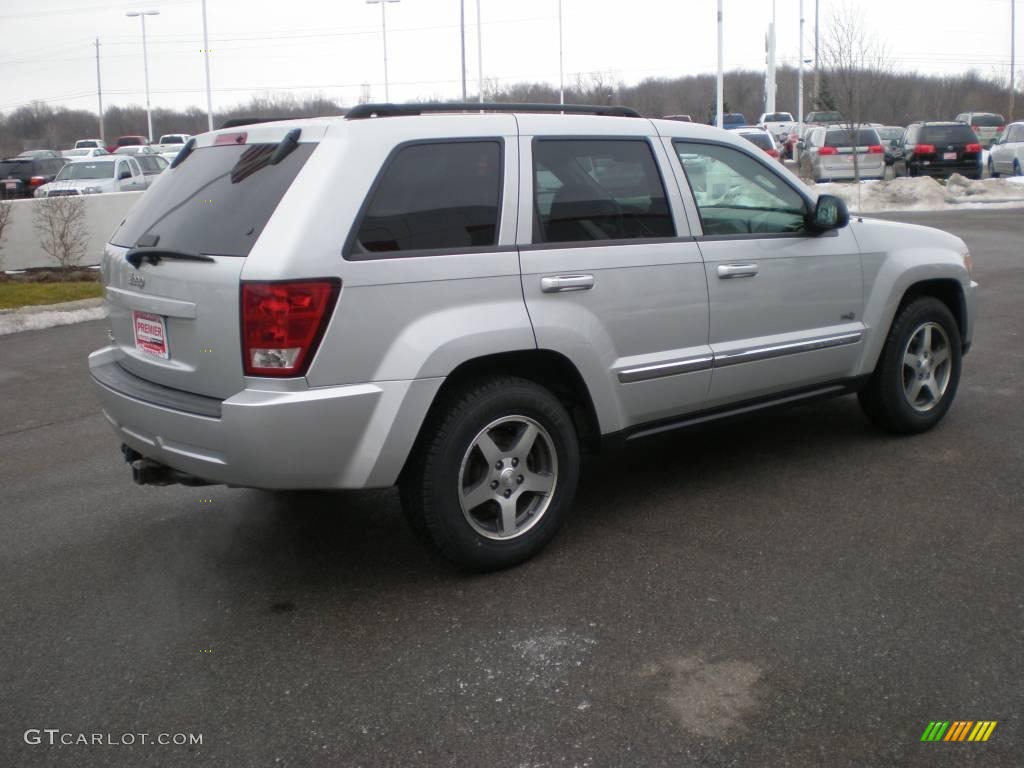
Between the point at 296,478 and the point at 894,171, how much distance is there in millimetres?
31018

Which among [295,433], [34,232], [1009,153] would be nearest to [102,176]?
[34,232]

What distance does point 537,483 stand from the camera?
14.8 feet

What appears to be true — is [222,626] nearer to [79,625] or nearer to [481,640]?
[79,625]

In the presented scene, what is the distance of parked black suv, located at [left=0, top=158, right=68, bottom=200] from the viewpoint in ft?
99.3

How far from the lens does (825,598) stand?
406cm

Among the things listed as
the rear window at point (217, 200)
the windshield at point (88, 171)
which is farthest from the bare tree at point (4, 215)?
the windshield at point (88, 171)

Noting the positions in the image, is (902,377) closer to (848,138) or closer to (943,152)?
(848,138)

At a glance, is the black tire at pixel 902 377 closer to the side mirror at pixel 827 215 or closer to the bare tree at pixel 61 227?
the side mirror at pixel 827 215

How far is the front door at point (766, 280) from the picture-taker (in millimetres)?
5098

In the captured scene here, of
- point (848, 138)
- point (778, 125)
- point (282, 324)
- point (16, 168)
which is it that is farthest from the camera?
point (778, 125)

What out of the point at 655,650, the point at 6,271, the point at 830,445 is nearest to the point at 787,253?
the point at 830,445

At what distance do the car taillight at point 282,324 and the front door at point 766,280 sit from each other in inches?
78.9

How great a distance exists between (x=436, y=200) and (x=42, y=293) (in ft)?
33.6

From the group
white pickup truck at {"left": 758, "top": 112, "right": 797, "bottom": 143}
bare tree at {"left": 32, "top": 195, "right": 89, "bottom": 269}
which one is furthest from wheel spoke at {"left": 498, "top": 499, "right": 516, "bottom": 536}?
white pickup truck at {"left": 758, "top": 112, "right": 797, "bottom": 143}
